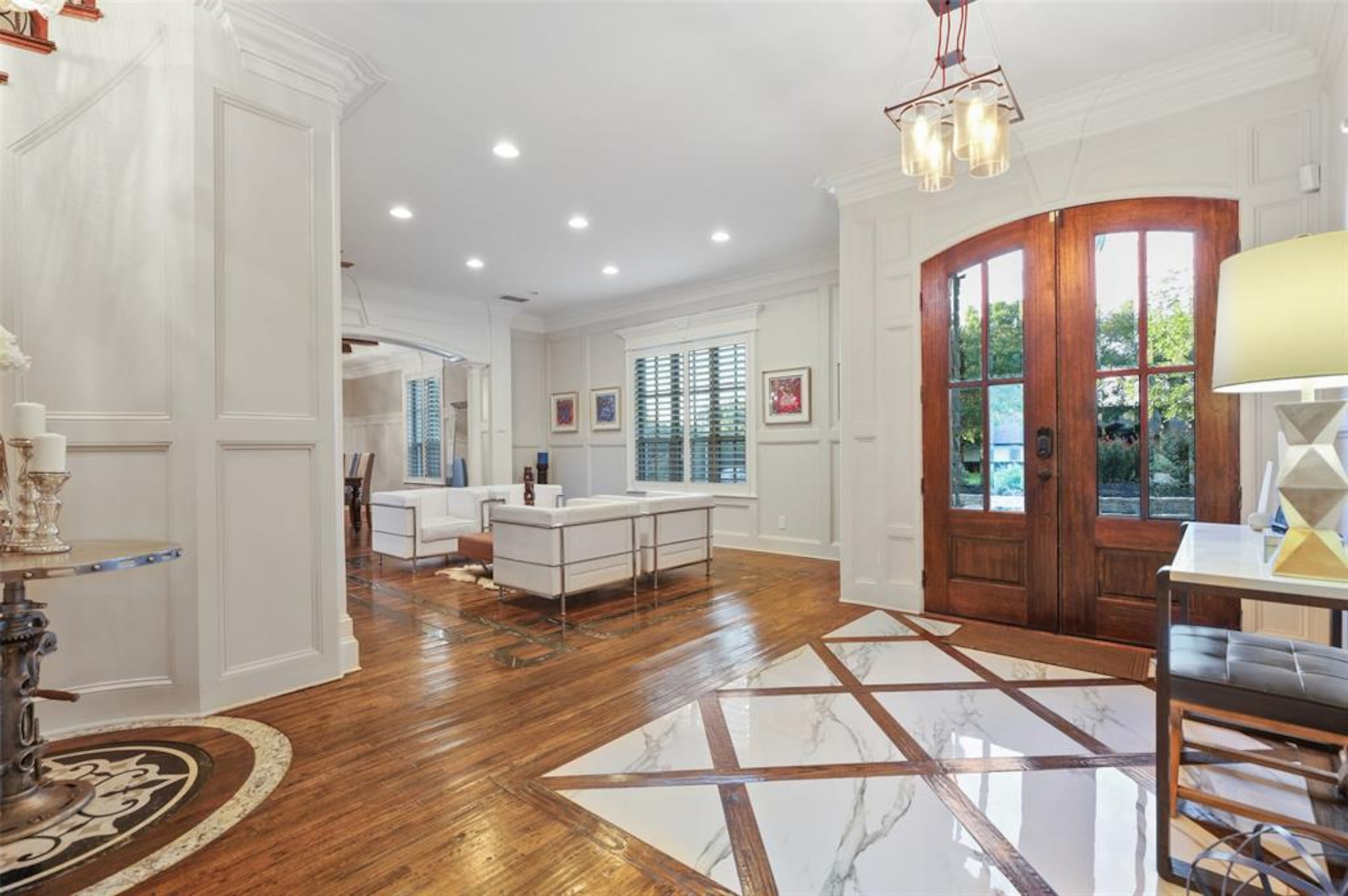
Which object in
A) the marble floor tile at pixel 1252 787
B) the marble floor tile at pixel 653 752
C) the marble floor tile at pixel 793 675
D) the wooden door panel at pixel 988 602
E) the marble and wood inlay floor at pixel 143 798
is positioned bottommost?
the marble floor tile at pixel 793 675

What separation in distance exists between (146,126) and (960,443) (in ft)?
14.7

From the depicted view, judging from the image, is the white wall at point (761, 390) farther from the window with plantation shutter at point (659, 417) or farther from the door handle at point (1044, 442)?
the door handle at point (1044, 442)

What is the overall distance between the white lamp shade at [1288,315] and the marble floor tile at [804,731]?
1648 mm

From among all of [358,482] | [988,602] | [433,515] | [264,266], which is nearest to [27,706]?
[264,266]

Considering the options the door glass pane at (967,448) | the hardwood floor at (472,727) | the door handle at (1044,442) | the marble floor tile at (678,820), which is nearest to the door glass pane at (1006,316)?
the door glass pane at (967,448)

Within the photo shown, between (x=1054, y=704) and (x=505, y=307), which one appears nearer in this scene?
(x=1054, y=704)

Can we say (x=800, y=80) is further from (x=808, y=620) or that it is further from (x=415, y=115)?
(x=808, y=620)

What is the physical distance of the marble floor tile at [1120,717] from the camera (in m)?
2.32

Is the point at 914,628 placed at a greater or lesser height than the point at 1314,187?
lesser

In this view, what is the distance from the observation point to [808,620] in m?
4.03

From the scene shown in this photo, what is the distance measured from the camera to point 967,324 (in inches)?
155

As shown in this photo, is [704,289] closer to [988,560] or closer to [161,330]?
[988,560]

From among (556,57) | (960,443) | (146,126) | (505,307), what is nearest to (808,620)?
(960,443)

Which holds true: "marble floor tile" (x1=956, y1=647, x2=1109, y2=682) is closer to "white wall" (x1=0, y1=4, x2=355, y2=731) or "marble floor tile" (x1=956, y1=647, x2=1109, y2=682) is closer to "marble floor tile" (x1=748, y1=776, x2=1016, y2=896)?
"marble floor tile" (x1=748, y1=776, x2=1016, y2=896)
